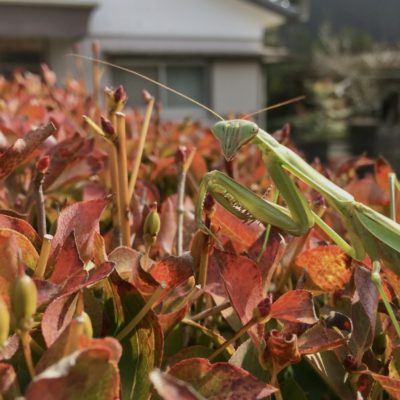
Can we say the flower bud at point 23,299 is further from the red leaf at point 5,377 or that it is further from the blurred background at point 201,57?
the blurred background at point 201,57

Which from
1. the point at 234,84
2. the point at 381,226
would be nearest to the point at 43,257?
the point at 381,226

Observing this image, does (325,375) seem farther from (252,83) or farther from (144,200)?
(252,83)

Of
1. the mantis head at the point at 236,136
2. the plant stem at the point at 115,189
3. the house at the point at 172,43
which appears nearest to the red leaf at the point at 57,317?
the plant stem at the point at 115,189

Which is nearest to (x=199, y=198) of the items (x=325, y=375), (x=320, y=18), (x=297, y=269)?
(x=297, y=269)

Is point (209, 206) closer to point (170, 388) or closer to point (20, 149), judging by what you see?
point (20, 149)

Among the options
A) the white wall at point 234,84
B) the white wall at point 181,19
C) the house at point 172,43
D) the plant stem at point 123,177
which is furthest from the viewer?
the white wall at point 234,84
